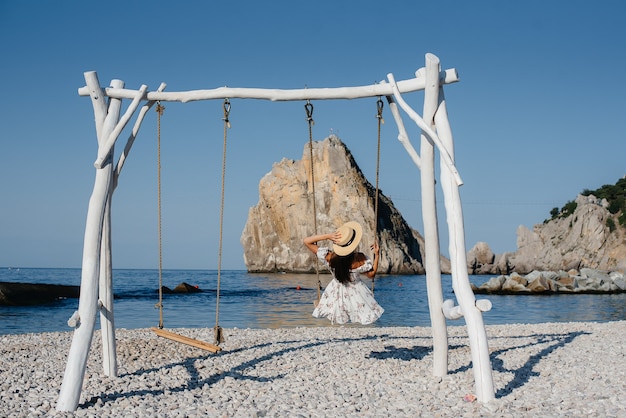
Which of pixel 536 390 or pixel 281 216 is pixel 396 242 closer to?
pixel 281 216

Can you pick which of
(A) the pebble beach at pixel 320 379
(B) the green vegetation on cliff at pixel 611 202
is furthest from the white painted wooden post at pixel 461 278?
(B) the green vegetation on cliff at pixel 611 202

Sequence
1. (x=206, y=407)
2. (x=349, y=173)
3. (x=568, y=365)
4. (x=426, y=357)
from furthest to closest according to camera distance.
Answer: (x=349, y=173), (x=426, y=357), (x=568, y=365), (x=206, y=407)

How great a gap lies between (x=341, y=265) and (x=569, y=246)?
68.6 meters

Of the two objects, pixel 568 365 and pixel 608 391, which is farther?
pixel 568 365

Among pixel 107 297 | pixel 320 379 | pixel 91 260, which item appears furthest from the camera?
pixel 320 379

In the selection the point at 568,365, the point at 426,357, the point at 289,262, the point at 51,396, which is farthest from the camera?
A: the point at 289,262

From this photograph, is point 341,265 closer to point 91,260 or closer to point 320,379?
point 320,379

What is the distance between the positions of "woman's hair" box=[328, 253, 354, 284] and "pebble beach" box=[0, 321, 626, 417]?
1298mm

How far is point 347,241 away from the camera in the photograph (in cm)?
886

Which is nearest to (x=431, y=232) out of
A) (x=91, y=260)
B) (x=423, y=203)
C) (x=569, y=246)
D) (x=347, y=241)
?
(x=423, y=203)

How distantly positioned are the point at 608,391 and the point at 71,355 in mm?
5966

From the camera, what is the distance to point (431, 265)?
295 inches

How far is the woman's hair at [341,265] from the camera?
356 inches

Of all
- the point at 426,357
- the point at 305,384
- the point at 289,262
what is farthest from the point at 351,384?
the point at 289,262
